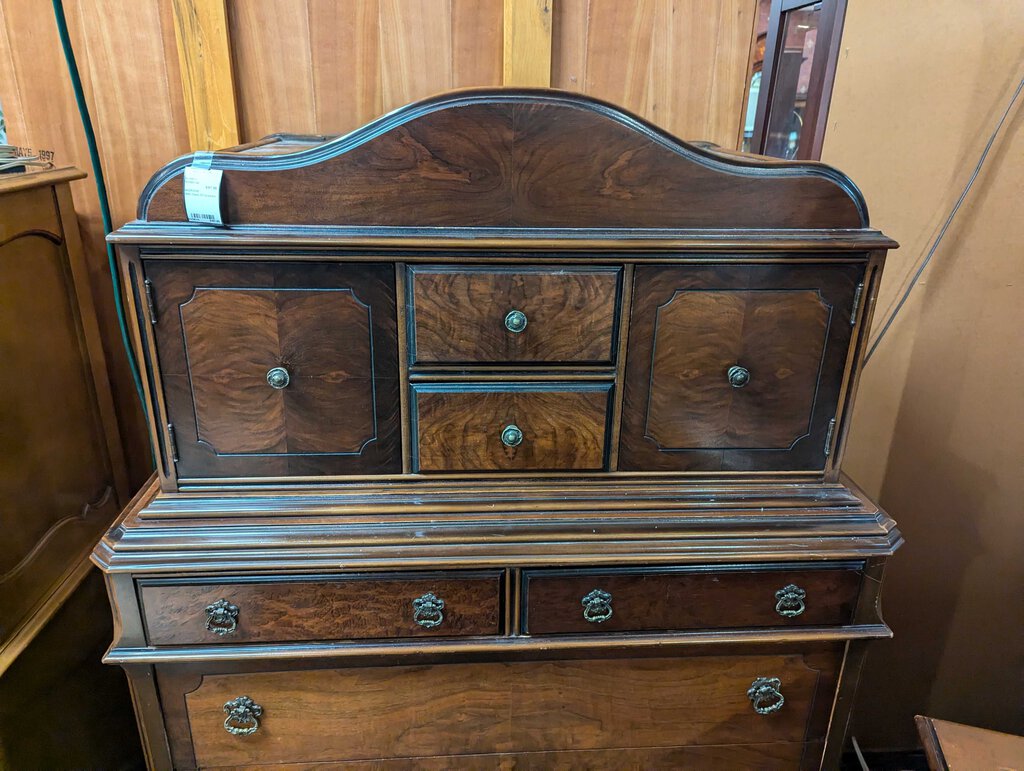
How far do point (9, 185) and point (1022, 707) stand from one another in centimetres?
236

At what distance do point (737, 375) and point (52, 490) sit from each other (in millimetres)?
1356

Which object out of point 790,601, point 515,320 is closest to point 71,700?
point 515,320

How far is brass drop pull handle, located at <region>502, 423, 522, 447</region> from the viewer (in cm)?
117

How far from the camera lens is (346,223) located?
105 cm

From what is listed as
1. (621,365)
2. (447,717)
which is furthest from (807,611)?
(447,717)

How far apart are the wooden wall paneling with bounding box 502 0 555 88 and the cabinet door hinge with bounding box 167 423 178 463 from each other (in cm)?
97

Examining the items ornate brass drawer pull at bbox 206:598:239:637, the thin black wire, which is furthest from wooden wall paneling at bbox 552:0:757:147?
ornate brass drawer pull at bbox 206:598:239:637

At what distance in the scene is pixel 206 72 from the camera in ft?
4.69

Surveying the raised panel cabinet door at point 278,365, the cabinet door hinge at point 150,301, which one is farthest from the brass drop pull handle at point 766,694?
the cabinet door hinge at point 150,301

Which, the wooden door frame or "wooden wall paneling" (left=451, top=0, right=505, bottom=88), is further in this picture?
the wooden door frame

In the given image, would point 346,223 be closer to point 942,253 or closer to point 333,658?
Result: point 333,658

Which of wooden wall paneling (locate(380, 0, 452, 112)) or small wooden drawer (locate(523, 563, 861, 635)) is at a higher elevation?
wooden wall paneling (locate(380, 0, 452, 112))

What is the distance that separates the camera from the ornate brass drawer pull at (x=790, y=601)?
1.21m

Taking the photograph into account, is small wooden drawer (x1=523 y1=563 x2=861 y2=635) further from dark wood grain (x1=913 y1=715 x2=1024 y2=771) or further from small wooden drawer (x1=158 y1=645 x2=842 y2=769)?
dark wood grain (x1=913 y1=715 x2=1024 y2=771)
